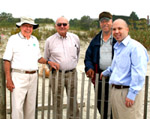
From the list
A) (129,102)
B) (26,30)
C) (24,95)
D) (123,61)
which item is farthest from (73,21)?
(129,102)

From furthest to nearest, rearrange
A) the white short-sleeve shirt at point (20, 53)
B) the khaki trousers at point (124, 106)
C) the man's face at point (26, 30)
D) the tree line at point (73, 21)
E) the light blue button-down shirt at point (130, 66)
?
the tree line at point (73, 21) → the man's face at point (26, 30) → the white short-sleeve shirt at point (20, 53) → the khaki trousers at point (124, 106) → the light blue button-down shirt at point (130, 66)

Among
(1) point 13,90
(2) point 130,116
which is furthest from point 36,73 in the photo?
(2) point 130,116

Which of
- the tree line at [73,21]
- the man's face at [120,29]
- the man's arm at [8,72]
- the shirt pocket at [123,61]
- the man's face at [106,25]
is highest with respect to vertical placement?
the tree line at [73,21]

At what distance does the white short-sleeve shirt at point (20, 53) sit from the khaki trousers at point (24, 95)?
140 millimetres

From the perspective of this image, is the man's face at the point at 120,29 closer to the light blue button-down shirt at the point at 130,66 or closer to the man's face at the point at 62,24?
the light blue button-down shirt at the point at 130,66

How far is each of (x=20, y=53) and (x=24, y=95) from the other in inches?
26.0

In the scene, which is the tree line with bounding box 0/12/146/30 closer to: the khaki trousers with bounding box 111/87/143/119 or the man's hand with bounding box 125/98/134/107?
the khaki trousers with bounding box 111/87/143/119

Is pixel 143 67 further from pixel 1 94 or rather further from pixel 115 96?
pixel 1 94

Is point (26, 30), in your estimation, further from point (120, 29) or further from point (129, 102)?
point (129, 102)

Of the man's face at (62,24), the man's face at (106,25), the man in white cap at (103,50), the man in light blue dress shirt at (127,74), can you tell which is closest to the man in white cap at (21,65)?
the man's face at (62,24)

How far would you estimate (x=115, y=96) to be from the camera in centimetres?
280

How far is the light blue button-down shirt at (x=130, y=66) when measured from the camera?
2.52 meters

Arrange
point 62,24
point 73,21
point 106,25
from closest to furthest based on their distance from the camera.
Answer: point 106,25 → point 62,24 → point 73,21

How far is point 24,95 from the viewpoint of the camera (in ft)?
11.0
